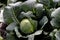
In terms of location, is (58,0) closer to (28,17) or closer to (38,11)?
(38,11)

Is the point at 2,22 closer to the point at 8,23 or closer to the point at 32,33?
the point at 8,23

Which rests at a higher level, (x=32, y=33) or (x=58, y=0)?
(x=58, y=0)

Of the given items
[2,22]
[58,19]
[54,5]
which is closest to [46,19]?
[58,19]

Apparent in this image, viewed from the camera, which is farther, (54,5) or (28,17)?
(54,5)

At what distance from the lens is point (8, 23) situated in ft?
4.47

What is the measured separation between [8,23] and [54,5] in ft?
1.20

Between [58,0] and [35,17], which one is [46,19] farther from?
[58,0]

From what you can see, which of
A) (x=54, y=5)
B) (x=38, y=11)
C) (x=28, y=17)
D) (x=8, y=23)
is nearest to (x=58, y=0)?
(x=54, y=5)

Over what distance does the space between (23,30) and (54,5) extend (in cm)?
34

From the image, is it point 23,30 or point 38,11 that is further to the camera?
point 38,11

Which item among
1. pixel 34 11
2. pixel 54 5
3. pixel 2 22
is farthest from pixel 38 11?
pixel 2 22

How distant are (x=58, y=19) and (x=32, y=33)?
20 centimetres

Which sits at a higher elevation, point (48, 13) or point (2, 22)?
point (48, 13)

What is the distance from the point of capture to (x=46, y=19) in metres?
1.26
